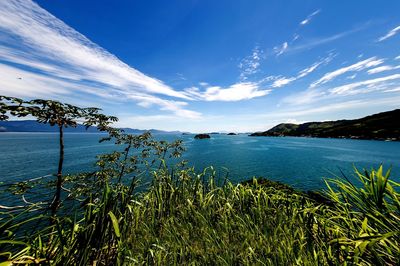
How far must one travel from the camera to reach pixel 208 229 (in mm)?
4246

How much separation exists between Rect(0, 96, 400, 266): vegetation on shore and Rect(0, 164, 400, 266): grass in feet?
0.05

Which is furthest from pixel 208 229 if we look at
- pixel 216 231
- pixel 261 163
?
pixel 261 163

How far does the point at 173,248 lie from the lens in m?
3.87

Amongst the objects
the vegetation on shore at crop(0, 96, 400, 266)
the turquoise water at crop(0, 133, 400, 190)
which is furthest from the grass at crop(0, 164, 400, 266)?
the turquoise water at crop(0, 133, 400, 190)

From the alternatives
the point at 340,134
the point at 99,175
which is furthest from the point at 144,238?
the point at 340,134

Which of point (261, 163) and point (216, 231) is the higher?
point (216, 231)

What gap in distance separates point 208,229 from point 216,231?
0.34m

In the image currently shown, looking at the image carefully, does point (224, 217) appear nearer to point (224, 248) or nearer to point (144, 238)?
point (224, 248)

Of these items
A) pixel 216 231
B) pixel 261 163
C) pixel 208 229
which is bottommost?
pixel 261 163

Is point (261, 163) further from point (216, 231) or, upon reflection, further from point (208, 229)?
point (208, 229)

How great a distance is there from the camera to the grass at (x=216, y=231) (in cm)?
280

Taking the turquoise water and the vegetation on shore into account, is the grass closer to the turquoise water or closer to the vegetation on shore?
the vegetation on shore

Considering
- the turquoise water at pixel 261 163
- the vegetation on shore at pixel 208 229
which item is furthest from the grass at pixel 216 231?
the turquoise water at pixel 261 163

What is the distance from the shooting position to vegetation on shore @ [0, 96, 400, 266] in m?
2.80
